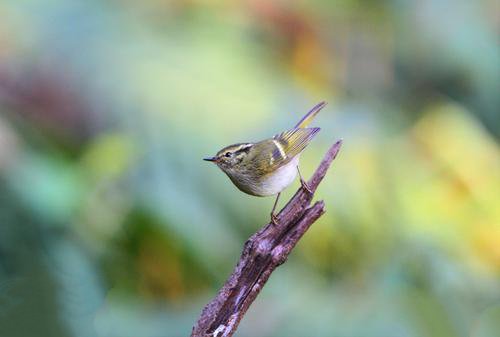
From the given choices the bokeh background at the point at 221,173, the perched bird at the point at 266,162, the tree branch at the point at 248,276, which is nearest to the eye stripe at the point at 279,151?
the perched bird at the point at 266,162

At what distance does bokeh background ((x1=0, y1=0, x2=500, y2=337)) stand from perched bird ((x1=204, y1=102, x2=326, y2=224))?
81cm

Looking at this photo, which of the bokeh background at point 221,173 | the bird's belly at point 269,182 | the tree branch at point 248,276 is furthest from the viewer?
the bokeh background at point 221,173

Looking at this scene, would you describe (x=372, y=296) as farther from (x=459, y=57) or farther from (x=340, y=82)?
(x=459, y=57)

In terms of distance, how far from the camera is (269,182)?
8.17ft

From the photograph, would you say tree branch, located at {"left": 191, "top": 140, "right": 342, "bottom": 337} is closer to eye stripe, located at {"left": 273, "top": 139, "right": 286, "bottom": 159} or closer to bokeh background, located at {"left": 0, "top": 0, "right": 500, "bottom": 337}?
eye stripe, located at {"left": 273, "top": 139, "right": 286, "bottom": 159}

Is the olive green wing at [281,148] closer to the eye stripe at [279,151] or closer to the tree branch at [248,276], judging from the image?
the eye stripe at [279,151]

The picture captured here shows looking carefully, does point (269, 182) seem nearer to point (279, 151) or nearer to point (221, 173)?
point (279, 151)

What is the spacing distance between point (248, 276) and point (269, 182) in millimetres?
748

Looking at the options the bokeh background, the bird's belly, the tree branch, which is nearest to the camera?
the tree branch

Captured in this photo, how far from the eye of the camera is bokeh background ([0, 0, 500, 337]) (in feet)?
10.6

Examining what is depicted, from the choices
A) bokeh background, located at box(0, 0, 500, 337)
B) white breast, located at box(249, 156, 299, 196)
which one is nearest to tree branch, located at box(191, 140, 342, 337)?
white breast, located at box(249, 156, 299, 196)

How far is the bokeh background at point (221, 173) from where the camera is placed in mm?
3227

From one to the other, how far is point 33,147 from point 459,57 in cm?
319

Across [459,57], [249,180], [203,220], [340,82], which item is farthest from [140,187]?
[459,57]
